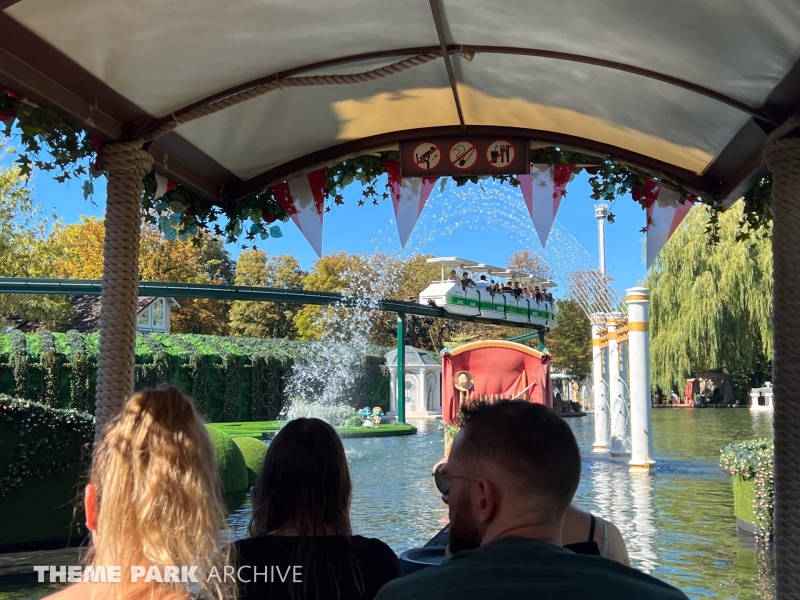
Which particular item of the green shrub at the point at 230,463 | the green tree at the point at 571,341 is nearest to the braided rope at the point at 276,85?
the green shrub at the point at 230,463

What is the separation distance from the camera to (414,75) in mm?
3701

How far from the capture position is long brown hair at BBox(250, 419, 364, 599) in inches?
75.2

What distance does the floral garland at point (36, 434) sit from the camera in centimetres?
768

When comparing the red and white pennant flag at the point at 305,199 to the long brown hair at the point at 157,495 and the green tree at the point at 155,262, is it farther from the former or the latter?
the green tree at the point at 155,262

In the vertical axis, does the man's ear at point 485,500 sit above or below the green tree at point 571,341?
below

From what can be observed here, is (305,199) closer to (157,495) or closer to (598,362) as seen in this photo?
(157,495)

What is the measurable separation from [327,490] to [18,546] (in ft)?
23.2

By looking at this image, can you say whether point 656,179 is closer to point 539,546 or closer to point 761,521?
point 539,546

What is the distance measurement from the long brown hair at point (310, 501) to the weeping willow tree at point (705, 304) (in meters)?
22.2

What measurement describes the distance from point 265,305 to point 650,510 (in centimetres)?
3580

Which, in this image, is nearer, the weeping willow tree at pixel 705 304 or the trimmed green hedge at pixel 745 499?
the trimmed green hedge at pixel 745 499

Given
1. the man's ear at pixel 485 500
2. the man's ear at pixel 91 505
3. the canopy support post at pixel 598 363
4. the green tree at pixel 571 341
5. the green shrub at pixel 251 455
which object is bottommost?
the green shrub at pixel 251 455

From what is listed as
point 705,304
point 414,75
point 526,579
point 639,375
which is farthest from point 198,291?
point 526,579

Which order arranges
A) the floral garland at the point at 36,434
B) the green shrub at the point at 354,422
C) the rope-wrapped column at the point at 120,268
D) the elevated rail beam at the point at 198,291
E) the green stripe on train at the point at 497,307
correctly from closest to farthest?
the rope-wrapped column at the point at 120,268
the floral garland at the point at 36,434
the elevated rail beam at the point at 198,291
the green shrub at the point at 354,422
the green stripe on train at the point at 497,307
